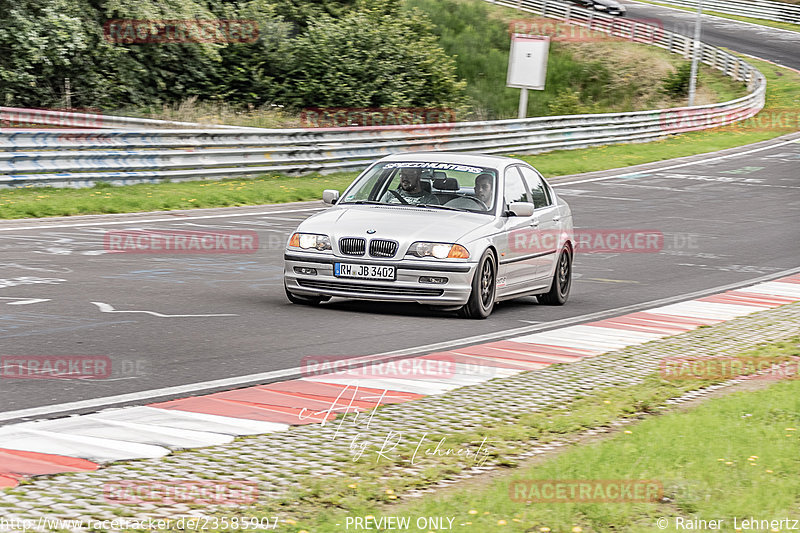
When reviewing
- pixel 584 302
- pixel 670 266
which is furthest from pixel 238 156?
pixel 584 302

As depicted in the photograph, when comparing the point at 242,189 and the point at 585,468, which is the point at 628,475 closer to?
the point at 585,468

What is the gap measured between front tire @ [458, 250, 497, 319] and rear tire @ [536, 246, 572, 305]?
1.57 m

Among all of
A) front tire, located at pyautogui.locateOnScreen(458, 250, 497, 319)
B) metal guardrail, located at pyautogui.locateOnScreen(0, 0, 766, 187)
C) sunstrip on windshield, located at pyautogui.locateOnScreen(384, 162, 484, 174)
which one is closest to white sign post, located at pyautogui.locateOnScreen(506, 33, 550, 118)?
metal guardrail, located at pyautogui.locateOnScreen(0, 0, 766, 187)

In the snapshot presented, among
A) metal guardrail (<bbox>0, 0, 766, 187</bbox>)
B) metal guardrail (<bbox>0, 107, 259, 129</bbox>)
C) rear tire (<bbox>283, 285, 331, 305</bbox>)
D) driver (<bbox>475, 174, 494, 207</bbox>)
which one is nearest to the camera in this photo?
rear tire (<bbox>283, 285, 331, 305</bbox>)

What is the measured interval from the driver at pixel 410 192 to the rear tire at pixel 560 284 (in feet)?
6.07

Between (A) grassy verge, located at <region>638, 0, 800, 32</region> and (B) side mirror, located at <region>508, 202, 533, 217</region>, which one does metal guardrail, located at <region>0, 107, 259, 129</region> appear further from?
(A) grassy verge, located at <region>638, 0, 800, 32</region>

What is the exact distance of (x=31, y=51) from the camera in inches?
1153

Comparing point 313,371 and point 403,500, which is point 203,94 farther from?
point 403,500

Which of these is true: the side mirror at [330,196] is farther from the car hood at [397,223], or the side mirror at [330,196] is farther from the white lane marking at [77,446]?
the white lane marking at [77,446]

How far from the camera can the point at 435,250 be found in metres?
10.9

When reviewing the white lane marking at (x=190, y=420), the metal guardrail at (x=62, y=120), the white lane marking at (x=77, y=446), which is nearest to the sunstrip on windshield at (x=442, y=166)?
→ the white lane marking at (x=190, y=420)

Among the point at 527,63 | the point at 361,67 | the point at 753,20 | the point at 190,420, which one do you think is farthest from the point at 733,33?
the point at 190,420

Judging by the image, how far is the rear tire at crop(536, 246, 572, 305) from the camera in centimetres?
1298

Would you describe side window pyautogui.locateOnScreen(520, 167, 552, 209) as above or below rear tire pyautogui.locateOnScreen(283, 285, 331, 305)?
above
